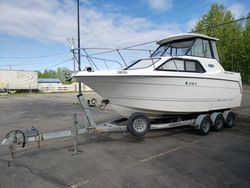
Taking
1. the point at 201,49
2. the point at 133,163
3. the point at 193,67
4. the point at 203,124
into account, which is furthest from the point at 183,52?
the point at 133,163

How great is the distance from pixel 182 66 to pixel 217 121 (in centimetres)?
233

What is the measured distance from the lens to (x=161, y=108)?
6977 millimetres

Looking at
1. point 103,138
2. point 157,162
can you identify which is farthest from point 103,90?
point 157,162

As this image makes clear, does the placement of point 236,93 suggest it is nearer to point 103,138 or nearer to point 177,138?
point 177,138

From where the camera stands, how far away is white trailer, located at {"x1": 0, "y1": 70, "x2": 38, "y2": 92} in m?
42.3

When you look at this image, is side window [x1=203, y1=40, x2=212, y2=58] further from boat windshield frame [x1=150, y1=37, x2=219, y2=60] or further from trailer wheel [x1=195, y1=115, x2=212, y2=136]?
trailer wheel [x1=195, y1=115, x2=212, y2=136]

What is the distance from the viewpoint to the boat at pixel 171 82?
21.2 ft

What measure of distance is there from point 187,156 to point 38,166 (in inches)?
125

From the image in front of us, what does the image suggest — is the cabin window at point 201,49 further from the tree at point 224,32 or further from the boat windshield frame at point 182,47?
the tree at point 224,32

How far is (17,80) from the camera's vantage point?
144 ft

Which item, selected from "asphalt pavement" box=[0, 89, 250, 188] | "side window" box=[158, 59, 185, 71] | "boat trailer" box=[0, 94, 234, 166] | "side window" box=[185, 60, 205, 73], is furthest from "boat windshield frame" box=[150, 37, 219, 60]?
"asphalt pavement" box=[0, 89, 250, 188]

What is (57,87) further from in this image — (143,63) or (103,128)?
(103,128)

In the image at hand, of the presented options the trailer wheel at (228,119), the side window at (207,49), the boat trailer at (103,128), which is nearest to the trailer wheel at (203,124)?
the boat trailer at (103,128)

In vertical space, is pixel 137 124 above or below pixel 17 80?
below
